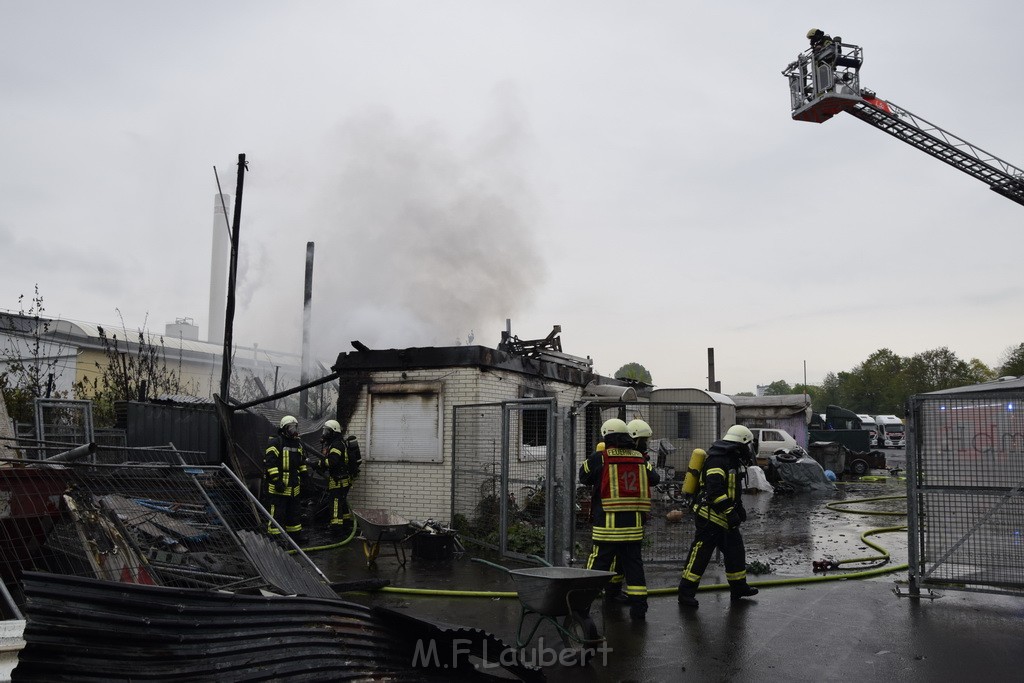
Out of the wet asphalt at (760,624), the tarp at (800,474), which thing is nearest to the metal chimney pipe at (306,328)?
the wet asphalt at (760,624)

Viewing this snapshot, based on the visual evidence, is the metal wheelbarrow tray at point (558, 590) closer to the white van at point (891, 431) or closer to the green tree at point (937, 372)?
the white van at point (891, 431)

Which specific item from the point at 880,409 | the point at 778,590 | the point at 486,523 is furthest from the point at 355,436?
the point at 880,409

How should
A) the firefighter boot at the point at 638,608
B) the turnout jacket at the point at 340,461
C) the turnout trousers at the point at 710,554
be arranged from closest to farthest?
the firefighter boot at the point at 638,608
the turnout trousers at the point at 710,554
the turnout jacket at the point at 340,461

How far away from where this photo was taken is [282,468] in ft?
32.1

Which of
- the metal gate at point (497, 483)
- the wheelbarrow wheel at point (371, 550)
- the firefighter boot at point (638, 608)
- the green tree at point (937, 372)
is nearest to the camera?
the firefighter boot at point (638, 608)

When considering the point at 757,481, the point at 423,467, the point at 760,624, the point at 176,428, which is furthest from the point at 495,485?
the point at 757,481

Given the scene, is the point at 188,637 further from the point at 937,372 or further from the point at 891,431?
the point at 937,372

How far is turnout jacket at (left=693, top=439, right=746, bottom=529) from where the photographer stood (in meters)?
7.18

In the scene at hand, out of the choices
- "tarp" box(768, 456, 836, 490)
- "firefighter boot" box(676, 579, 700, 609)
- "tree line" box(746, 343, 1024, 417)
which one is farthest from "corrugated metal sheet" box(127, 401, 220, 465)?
"tree line" box(746, 343, 1024, 417)

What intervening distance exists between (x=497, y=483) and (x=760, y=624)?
4.37 m

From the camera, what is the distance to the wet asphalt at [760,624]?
211 inches

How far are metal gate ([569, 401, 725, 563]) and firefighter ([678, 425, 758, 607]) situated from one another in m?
1.08

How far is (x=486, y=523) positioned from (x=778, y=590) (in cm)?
399

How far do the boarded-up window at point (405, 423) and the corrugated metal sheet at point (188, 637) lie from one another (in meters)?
7.07
